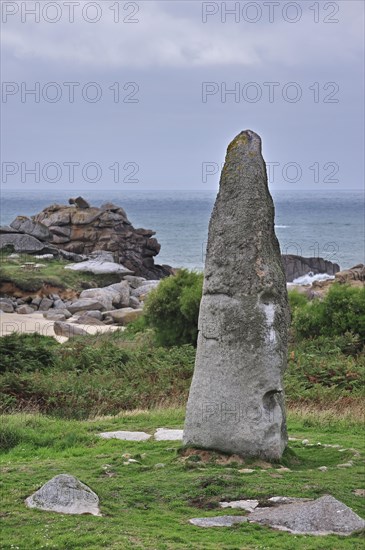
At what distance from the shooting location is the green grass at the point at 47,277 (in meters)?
41.2

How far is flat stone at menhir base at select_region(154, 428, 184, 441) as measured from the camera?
13731 mm

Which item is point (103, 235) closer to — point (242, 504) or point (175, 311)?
point (175, 311)

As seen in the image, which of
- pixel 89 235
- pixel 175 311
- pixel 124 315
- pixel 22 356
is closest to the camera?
pixel 22 356

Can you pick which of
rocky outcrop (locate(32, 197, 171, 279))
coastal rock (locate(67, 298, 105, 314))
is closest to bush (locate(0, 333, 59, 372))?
coastal rock (locate(67, 298, 105, 314))

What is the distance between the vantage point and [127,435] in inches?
553

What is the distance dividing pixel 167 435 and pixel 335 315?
12.0m

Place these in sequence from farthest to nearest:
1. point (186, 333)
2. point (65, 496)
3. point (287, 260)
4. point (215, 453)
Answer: point (287, 260) → point (186, 333) → point (215, 453) → point (65, 496)

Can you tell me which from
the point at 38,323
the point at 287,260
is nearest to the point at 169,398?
the point at 38,323

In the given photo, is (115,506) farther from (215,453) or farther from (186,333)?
(186,333)

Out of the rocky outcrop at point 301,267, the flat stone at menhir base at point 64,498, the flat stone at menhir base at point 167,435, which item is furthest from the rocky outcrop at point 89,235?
the flat stone at menhir base at point 64,498

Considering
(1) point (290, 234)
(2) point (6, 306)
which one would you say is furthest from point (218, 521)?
(1) point (290, 234)

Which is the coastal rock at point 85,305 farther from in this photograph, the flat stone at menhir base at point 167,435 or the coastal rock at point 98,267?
the flat stone at menhir base at point 167,435

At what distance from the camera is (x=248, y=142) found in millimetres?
12734

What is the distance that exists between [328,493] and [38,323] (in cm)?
2545
